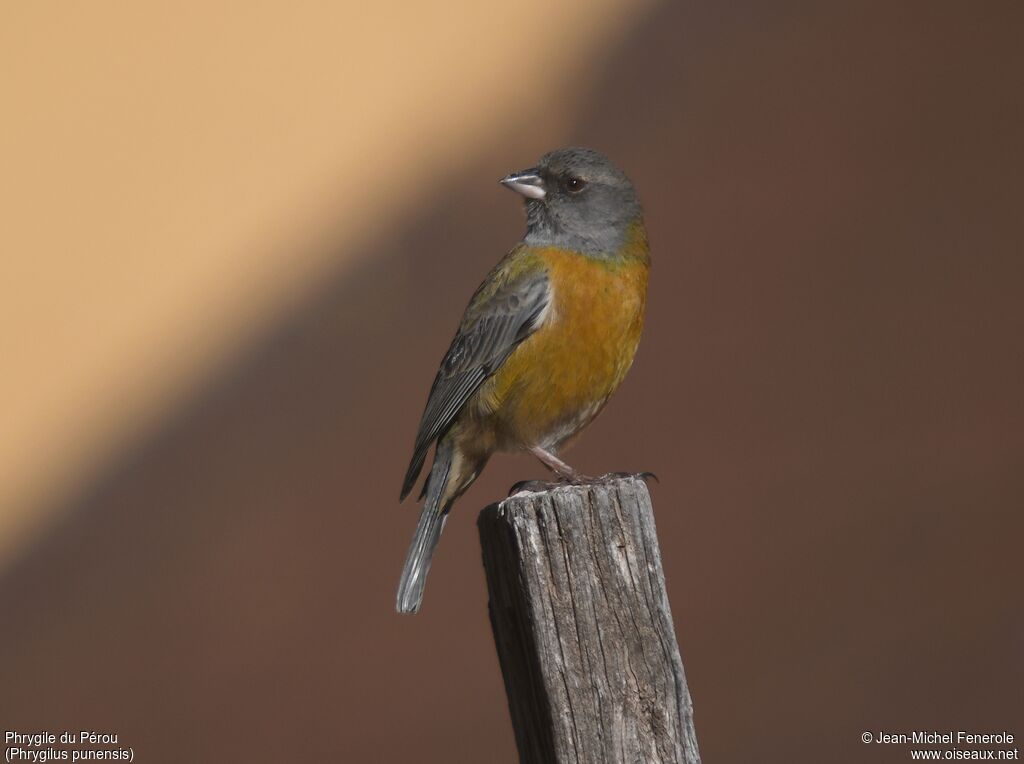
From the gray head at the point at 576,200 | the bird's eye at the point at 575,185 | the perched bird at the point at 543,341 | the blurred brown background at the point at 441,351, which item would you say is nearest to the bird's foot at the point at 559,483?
the perched bird at the point at 543,341

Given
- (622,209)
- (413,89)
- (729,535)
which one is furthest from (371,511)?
(413,89)

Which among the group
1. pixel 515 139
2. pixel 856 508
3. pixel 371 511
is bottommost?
pixel 856 508

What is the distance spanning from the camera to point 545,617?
3.21 metres

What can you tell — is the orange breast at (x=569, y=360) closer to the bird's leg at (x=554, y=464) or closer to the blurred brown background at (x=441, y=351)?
the bird's leg at (x=554, y=464)

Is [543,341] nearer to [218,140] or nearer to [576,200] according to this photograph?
[576,200]

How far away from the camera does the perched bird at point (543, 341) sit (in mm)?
5262

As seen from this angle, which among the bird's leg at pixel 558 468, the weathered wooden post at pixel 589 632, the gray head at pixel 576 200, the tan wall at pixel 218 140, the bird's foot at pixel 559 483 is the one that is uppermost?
the tan wall at pixel 218 140

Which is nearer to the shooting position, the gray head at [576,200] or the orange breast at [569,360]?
the orange breast at [569,360]

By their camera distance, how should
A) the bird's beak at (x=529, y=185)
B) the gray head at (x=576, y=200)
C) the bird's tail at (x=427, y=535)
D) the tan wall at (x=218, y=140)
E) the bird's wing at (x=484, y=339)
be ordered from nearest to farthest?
the bird's tail at (x=427, y=535), the bird's wing at (x=484, y=339), the gray head at (x=576, y=200), the bird's beak at (x=529, y=185), the tan wall at (x=218, y=140)

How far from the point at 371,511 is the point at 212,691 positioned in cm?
146

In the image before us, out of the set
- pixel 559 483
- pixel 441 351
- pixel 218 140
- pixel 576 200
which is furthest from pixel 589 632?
pixel 218 140

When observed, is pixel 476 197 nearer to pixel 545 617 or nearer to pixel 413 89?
pixel 413 89

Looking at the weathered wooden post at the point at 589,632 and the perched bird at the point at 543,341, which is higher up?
the perched bird at the point at 543,341

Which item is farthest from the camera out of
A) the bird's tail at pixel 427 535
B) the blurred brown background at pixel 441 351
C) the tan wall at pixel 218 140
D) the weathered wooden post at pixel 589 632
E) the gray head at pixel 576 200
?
the tan wall at pixel 218 140
